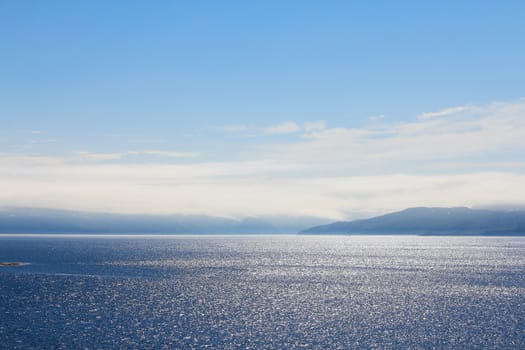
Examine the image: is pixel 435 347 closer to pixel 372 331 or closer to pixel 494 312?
pixel 372 331

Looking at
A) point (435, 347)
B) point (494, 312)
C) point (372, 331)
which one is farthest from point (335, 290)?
point (435, 347)

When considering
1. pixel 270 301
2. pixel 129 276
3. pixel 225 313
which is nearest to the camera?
pixel 225 313

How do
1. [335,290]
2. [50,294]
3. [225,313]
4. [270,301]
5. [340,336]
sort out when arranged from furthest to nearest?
[335,290], [50,294], [270,301], [225,313], [340,336]

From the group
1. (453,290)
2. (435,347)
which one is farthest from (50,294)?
(453,290)

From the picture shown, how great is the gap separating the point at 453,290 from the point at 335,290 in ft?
67.9

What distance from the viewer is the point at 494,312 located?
64.1 metres

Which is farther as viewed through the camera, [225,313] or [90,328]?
[225,313]

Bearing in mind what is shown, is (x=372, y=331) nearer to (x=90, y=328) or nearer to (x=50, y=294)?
(x=90, y=328)

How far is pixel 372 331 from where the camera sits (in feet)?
170

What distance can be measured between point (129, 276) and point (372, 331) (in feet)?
242

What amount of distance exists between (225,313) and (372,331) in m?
18.9

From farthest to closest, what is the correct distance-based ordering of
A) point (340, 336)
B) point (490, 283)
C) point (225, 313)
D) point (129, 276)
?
1. point (129, 276)
2. point (490, 283)
3. point (225, 313)
4. point (340, 336)

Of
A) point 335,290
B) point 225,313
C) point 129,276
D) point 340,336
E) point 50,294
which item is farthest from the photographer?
point 129,276

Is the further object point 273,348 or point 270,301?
point 270,301
